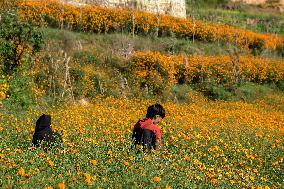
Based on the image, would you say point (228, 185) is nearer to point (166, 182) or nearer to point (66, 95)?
point (166, 182)

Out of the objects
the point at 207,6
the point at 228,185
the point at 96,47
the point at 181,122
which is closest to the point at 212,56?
the point at 96,47

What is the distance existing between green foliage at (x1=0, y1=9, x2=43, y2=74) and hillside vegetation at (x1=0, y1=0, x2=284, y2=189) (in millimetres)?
31

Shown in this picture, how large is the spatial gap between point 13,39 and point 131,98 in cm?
428

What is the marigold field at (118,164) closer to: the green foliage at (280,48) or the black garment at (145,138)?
the black garment at (145,138)

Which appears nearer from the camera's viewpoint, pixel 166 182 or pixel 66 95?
pixel 166 182

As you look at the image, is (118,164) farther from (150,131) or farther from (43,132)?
(43,132)

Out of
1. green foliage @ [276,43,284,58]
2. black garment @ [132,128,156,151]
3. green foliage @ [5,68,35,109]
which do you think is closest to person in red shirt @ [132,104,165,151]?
black garment @ [132,128,156,151]

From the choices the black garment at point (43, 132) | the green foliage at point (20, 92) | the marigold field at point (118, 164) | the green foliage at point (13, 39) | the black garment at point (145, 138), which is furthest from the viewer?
the green foliage at point (13, 39)

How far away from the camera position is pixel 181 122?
9.46 m

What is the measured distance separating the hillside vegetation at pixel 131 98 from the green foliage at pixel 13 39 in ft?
0.10

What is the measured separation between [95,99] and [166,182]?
9765mm

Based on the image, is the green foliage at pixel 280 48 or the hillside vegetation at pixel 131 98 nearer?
the hillside vegetation at pixel 131 98

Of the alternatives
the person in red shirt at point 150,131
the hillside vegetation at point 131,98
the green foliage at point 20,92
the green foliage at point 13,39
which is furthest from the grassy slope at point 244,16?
the person in red shirt at point 150,131

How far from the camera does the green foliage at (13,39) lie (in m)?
12.8
